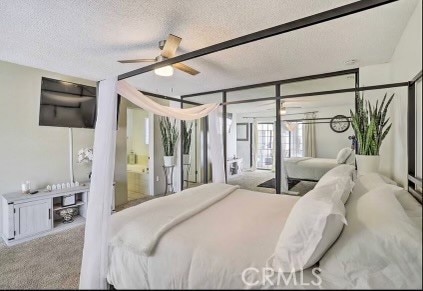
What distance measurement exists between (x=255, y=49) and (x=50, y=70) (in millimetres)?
3104

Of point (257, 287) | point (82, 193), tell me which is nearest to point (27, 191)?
point (82, 193)

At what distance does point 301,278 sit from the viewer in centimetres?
101

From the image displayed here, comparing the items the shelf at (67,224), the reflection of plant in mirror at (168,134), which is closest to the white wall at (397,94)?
the reflection of plant in mirror at (168,134)

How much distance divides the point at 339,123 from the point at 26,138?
474 centimetres

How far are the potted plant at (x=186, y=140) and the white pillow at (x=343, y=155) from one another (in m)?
2.89

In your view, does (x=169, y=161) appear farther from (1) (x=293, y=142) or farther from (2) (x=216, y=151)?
(1) (x=293, y=142)

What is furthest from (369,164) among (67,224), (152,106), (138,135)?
(138,135)

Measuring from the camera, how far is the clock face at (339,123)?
3.25 meters

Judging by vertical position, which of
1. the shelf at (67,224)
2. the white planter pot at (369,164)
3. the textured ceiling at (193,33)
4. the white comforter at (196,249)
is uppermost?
the textured ceiling at (193,33)

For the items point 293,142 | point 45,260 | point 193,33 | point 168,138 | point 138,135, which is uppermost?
point 193,33

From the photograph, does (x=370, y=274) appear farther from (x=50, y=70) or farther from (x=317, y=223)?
(x=50, y=70)

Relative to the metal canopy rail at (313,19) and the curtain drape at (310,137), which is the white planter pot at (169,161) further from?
the metal canopy rail at (313,19)

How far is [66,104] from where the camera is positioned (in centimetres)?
346

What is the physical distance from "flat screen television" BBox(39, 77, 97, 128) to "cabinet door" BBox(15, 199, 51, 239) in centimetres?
122
